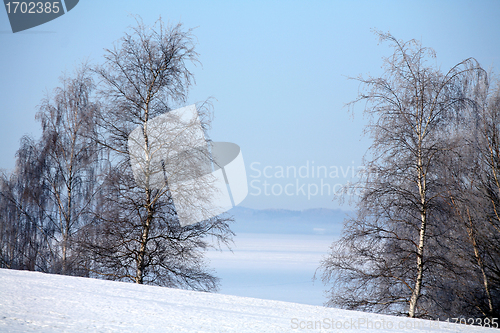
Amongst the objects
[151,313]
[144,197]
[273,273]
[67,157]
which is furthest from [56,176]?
[273,273]

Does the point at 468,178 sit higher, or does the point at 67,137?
the point at 67,137

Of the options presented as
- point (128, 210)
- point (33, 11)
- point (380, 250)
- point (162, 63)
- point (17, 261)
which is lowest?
point (17, 261)

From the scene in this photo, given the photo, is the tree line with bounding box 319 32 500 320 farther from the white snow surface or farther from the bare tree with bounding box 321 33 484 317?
the white snow surface

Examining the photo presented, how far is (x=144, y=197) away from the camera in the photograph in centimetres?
942

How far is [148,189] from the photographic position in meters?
9.12

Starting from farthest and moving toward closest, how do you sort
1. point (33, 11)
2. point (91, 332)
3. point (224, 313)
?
1. point (33, 11)
2. point (224, 313)
3. point (91, 332)

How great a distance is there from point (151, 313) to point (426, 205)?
5.62m

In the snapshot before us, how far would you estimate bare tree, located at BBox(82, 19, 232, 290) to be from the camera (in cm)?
908

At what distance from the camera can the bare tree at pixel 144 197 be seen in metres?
9.08

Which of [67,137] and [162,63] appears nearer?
[162,63]

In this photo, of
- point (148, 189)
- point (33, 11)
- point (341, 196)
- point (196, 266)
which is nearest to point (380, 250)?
point (341, 196)

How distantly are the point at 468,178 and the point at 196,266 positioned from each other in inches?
275

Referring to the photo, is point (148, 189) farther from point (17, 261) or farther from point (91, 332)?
point (17, 261)

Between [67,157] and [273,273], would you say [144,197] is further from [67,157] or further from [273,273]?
[273,273]
